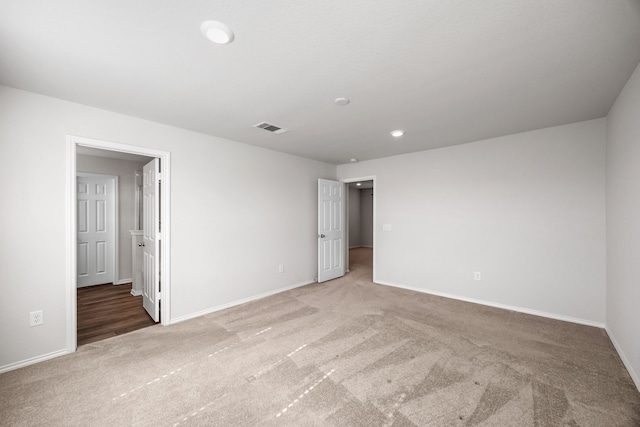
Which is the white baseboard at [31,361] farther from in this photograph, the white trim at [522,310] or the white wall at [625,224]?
the white wall at [625,224]

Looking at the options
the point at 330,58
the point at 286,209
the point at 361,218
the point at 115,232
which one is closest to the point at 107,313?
the point at 115,232

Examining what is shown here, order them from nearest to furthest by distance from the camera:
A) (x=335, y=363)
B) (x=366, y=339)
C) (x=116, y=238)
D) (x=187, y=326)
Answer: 1. (x=335, y=363)
2. (x=366, y=339)
3. (x=187, y=326)
4. (x=116, y=238)

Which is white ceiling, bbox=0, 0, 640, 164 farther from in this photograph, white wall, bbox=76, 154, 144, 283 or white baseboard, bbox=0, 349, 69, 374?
white wall, bbox=76, 154, 144, 283

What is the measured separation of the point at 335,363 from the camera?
229 centimetres

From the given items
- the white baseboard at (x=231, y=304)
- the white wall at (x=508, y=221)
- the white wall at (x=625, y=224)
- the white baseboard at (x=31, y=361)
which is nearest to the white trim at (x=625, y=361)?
the white wall at (x=625, y=224)

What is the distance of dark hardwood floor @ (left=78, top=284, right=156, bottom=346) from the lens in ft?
9.73

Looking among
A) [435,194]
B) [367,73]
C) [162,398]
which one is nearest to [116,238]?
[162,398]

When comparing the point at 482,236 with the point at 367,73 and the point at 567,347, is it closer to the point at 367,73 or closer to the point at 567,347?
the point at 567,347

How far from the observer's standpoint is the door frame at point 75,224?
8.18 ft

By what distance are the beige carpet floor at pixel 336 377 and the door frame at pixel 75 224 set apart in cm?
26

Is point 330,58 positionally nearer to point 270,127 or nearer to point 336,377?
point 270,127

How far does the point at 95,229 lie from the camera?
498 centimetres

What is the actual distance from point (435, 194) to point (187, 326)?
4.03m

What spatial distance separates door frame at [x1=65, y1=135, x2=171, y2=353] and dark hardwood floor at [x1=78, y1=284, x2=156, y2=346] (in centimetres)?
31
